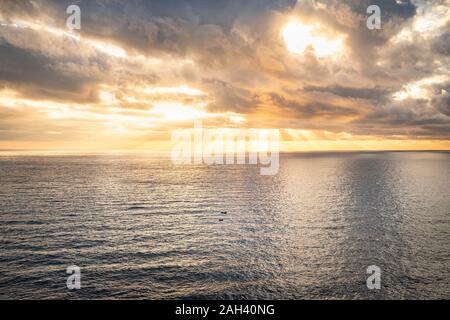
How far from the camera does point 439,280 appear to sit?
42812mm

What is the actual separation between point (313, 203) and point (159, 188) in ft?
214

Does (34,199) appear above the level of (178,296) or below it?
above

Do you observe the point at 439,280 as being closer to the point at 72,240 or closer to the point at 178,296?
the point at 178,296

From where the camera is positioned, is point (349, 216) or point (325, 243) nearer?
point (325, 243)

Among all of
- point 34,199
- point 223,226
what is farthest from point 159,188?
point 223,226

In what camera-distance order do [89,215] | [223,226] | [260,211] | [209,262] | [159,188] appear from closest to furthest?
1. [209,262]
2. [223,226]
3. [89,215]
4. [260,211]
5. [159,188]

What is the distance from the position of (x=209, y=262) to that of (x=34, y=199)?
76.4 m

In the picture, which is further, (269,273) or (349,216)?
(349,216)

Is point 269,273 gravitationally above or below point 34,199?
below
